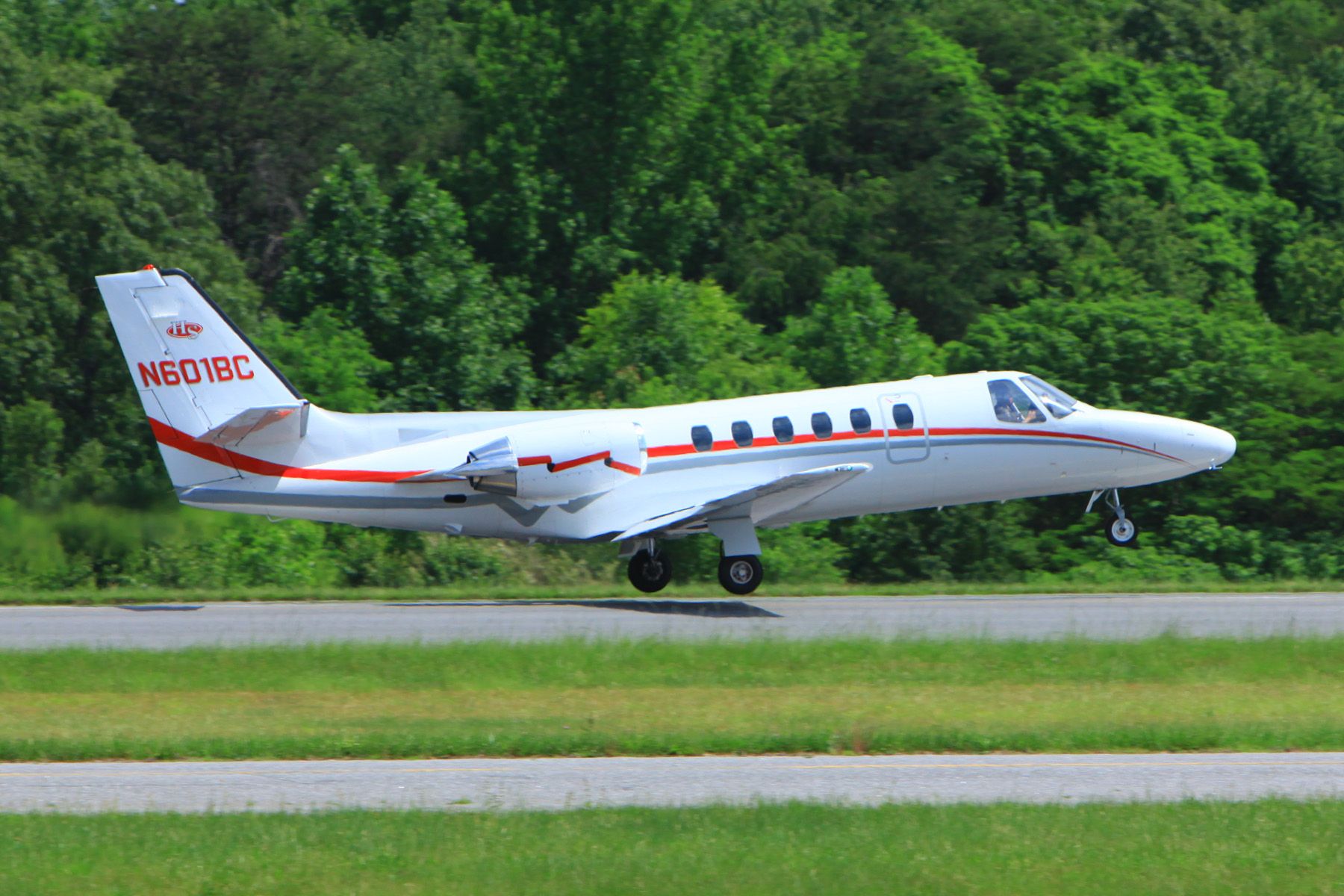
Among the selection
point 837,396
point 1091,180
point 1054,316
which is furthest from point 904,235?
point 837,396

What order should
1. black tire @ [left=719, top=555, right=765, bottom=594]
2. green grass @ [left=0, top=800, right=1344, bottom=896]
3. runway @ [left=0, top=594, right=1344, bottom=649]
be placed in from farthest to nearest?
black tire @ [left=719, top=555, right=765, bottom=594]
runway @ [left=0, top=594, right=1344, bottom=649]
green grass @ [left=0, top=800, right=1344, bottom=896]

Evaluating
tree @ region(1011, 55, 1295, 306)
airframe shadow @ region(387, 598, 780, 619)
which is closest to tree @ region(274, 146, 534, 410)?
airframe shadow @ region(387, 598, 780, 619)

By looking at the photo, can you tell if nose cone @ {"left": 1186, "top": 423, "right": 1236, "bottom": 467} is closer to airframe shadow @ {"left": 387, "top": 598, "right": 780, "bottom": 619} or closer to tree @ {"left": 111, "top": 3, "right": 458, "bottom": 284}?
airframe shadow @ {"left": 387, "top": 598, "right": 780, "bottom": 619}

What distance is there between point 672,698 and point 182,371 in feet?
35.2

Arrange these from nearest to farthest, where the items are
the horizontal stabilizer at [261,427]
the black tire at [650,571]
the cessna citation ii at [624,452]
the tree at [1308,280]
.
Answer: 1. the horizontal stabilizer at [261,427]
2. the cessna citation ii at [624,452]
3. the black tire at [650,571]
4. the tree at [1308,280]

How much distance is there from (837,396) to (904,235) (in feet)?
98.9

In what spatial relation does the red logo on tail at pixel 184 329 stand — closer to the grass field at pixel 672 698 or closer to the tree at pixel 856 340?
the grass field at pixel 672 698

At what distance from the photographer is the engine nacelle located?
24.9 meters

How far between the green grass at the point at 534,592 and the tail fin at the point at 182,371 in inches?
112

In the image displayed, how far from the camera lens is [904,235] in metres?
55.1

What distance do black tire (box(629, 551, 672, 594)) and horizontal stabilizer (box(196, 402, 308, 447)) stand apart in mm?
5665

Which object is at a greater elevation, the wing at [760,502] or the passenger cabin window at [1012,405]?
the passenger cabin window at [1012,405]

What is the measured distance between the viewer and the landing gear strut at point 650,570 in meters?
26.8

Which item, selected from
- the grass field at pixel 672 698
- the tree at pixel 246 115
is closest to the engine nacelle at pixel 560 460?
the grass field at pixel 672 698
